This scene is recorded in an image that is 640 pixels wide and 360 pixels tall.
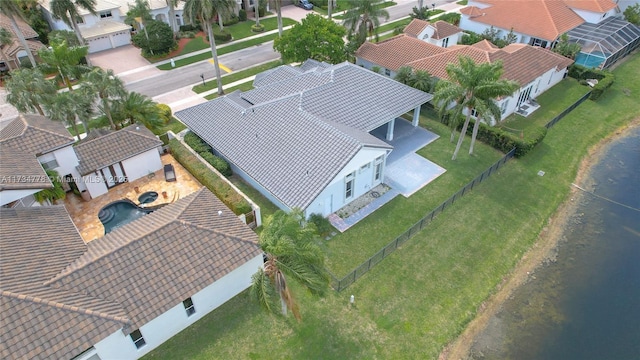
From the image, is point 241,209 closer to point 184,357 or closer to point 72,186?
point 184,357

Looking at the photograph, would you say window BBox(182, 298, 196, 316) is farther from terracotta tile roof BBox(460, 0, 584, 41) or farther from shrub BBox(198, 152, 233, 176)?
terracotta tile roof BBox(460, 0, 584, 41)

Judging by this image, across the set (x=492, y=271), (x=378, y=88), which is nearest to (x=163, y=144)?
(x=378, y=88)

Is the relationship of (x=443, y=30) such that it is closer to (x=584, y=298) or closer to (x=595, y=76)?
(x=595, y=76)

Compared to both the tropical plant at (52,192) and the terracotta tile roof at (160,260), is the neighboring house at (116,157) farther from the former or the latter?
the terracotta tile roof at (160,260)

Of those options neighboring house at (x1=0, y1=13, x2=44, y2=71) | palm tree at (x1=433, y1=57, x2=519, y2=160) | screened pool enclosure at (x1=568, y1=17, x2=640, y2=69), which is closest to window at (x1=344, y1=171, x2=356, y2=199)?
palm tree at (x1=433, y1=57, x2=519, y2=160)

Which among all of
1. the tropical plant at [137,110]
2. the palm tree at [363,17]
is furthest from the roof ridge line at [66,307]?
the palm tree at [363,17]

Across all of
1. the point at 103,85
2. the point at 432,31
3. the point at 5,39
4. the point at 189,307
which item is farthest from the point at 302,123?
the point at 5,39
